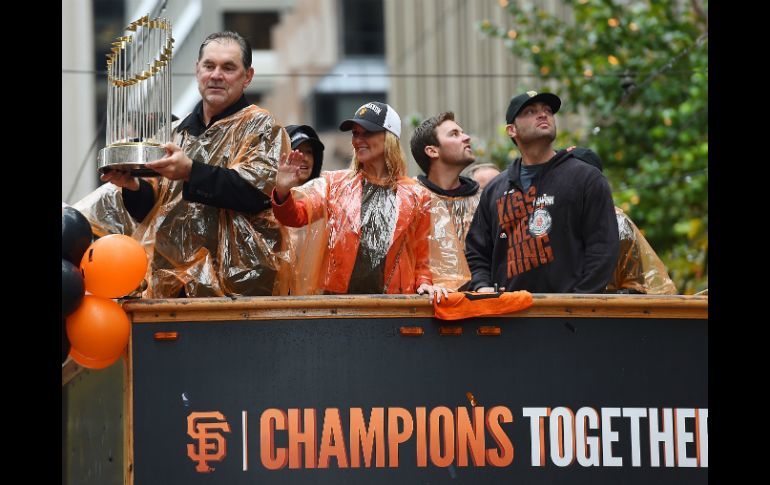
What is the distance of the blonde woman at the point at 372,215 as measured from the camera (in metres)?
7.43

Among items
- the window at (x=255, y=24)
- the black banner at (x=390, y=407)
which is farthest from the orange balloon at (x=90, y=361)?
the window at (x=255, y=24)

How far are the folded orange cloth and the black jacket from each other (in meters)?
0.77

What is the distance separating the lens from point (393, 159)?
24.8ft

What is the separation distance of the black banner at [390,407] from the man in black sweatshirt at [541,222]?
744mm

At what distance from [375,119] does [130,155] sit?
56.1 inches

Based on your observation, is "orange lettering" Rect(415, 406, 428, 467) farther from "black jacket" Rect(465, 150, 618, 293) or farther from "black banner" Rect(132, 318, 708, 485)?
"black jacket" Rect(465, 150, 618, 293)

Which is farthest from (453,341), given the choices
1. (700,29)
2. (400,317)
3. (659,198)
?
(700,29)

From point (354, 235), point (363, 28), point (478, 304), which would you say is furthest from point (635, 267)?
point (363, 28)

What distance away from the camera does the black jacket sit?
7.30 m

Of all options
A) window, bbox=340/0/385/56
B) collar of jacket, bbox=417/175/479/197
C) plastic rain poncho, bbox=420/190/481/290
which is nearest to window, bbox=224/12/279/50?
window, bbox=340/0/385/56

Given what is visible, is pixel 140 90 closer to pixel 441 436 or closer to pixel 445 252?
pixel 445 252

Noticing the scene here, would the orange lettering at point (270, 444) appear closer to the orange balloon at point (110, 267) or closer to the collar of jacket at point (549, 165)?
the orange balloon at point (110, 267)

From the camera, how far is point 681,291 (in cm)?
1530
